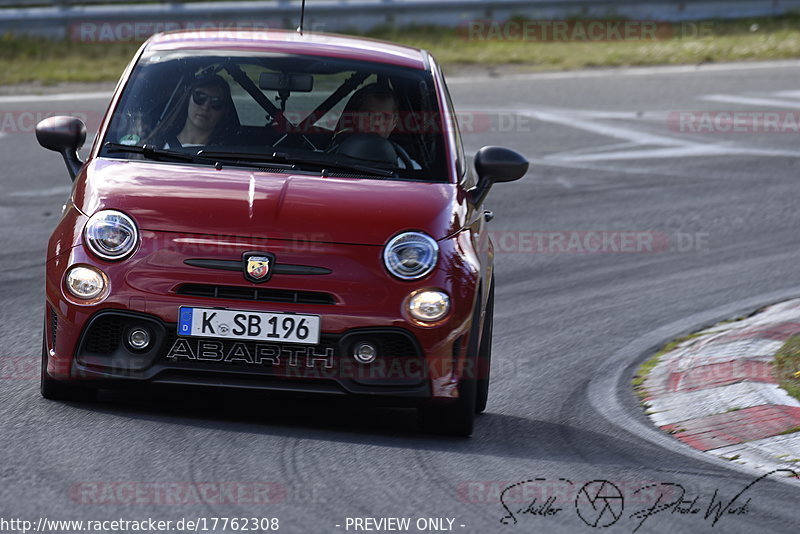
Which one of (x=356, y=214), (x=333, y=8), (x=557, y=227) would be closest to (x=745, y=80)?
(x=333, y=8)

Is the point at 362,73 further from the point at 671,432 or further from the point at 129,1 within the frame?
the point at 129,1

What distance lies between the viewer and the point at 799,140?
1443 centimetres

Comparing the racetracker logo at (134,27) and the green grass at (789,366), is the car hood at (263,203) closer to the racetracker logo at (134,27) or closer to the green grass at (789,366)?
the green grass at (789,366)

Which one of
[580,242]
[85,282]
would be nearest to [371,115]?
[85,282]

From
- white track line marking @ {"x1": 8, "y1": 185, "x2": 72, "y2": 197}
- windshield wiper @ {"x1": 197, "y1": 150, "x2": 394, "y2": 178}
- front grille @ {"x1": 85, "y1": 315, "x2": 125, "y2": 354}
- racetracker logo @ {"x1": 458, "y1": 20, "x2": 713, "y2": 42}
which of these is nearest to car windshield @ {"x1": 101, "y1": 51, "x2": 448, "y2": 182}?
windshield wiper @ {"x1": 197, "y1": 150, "x2": 394, "y2": 178}

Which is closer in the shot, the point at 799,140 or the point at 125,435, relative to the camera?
the point at 125,435

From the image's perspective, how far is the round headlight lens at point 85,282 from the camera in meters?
5.48

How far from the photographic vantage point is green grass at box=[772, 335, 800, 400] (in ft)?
22.4

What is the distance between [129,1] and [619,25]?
20.8ft

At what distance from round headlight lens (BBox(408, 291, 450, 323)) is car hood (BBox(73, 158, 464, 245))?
0.84 feet

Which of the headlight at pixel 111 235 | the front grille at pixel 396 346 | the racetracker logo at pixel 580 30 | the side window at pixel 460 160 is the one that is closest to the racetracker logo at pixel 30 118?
the racetracker logo at pixel 580 30

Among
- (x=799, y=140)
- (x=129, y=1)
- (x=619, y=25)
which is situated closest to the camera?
(x=799, y=140)

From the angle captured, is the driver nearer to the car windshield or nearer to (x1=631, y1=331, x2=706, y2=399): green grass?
the car windshield
